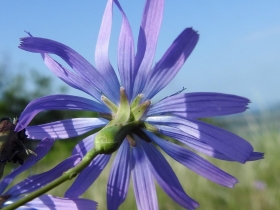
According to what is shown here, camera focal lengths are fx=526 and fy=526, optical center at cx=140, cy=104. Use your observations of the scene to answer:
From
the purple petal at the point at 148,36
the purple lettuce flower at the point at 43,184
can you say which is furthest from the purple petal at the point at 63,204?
the purple petal at the point at 148,36

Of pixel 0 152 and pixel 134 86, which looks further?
pixel 134 86

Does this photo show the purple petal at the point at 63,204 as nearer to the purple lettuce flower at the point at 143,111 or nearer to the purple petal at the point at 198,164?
the purple lettuce flower at the point at 143,111

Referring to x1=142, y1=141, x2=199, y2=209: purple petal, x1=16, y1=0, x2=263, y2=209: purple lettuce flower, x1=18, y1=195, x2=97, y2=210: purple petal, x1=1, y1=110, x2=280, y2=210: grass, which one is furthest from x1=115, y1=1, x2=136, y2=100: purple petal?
x1=1, y1=110, x2=280, y2=210: grass

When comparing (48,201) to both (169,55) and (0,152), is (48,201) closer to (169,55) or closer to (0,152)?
(0,152)

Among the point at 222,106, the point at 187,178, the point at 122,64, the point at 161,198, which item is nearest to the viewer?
the point at 222,106

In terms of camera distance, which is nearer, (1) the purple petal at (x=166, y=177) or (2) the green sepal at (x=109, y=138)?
(2) the green sepal at (x=109, y=138)

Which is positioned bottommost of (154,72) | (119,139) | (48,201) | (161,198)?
(161,198)

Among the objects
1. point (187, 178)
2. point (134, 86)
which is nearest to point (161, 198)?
point (187, 178)
